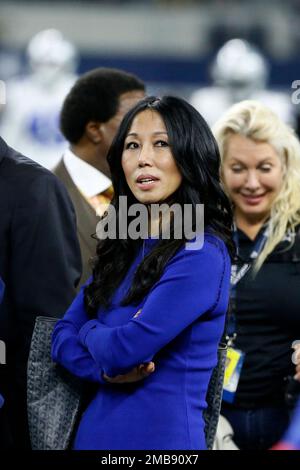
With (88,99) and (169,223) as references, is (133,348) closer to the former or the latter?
(169,223)

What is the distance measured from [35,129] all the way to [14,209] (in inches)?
262

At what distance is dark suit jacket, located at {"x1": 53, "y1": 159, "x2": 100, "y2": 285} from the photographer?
2809mm

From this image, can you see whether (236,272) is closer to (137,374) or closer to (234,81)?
(137,374)

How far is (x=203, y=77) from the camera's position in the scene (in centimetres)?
1397

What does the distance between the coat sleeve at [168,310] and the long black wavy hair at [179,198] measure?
5 centimetres

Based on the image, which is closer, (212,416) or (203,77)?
(212,416)

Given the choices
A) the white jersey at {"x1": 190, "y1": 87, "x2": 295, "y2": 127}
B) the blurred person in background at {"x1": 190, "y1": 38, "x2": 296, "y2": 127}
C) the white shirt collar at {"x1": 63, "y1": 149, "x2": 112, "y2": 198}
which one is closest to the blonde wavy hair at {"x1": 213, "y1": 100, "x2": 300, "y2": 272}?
the white shirt collar at {"x1": 63, "y1": 149, "x2": 112, "y2": 198}

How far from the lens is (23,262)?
2.25 m

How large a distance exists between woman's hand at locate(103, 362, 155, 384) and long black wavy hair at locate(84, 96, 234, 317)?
153mm

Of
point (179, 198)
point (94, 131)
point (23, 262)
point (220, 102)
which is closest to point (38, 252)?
point (23, 262)

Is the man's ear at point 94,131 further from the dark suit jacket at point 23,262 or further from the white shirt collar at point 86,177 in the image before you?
→ the dark suit jacket at point 23,262

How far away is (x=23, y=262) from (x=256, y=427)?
0.86 m

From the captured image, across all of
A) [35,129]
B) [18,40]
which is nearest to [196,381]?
[35,129]

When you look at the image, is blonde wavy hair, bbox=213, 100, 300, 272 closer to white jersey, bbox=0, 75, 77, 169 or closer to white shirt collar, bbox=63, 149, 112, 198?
white shirt collar, bbox=63, 149, 112, 198
